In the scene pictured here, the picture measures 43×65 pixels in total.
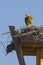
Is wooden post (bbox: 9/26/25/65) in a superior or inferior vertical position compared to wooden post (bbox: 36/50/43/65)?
superior

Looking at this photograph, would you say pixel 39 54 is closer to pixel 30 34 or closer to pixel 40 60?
pixel 40 60

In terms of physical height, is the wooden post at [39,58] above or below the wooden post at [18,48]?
below

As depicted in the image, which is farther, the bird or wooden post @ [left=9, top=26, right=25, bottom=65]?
the bird

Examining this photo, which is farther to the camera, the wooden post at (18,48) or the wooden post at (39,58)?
the wooden post at (39,58)

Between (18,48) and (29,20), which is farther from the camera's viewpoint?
(29,20)

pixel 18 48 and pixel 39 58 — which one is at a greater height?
pixel 18 48

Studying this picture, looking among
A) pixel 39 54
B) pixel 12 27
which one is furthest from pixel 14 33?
pixel 39 54

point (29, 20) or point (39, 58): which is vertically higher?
point (29, 20)

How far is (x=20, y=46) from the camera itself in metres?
15.5

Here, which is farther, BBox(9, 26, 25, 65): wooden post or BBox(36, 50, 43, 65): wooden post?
BBox(36, 50, 43, 65): wooden post

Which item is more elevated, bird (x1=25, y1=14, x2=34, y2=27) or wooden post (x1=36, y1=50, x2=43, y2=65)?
bird (x1=25, y1=14, x2=34, y2=27)

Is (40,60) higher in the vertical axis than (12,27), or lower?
lower

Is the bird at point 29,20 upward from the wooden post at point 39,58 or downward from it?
upward

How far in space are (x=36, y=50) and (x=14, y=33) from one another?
1.22m
